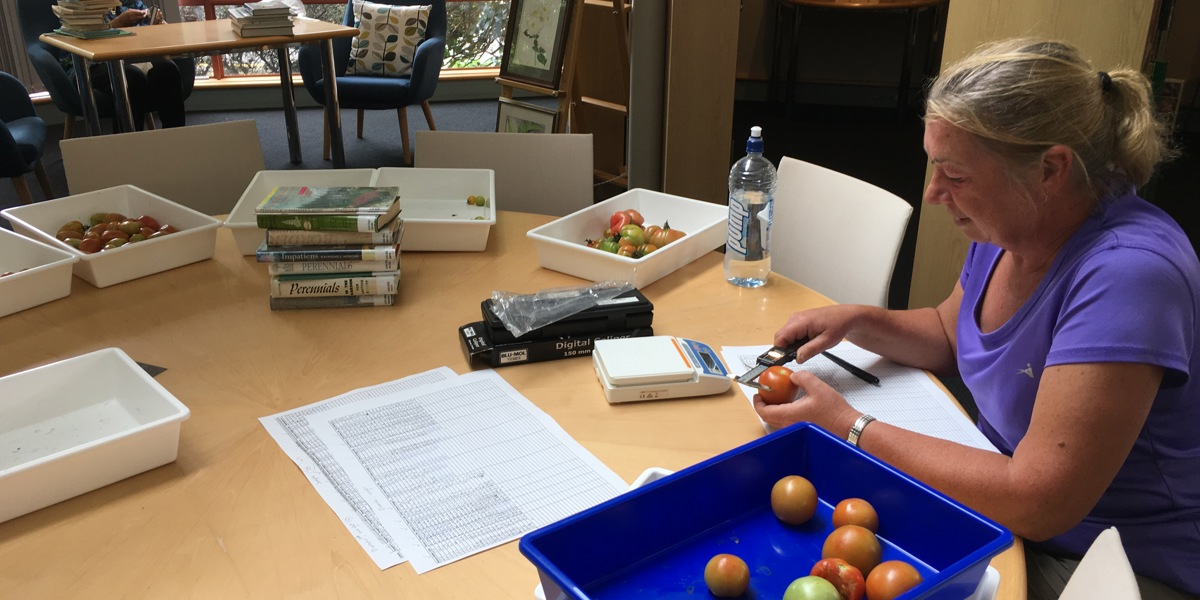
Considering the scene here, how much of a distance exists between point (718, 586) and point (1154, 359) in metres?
0.58

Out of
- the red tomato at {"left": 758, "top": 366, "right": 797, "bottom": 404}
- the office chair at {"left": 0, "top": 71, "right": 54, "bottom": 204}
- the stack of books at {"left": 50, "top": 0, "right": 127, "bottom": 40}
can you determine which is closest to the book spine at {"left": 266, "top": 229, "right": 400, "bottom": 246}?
the red tomato at {"left": 758, "top": 366, "right": 797, "bottom": 404}

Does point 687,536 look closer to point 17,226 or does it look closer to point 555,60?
point 17,226

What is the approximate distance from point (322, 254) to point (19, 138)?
119 inches

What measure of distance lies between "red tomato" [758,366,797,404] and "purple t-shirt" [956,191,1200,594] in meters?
0.28

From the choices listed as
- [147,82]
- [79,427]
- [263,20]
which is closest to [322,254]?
[79,427]

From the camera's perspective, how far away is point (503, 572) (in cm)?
105

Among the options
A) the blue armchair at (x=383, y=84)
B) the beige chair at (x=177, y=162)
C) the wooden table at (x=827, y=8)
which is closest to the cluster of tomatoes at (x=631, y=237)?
the beige chair at (x=177, y=162)

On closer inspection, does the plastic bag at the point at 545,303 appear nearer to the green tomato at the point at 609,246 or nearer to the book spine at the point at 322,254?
the green tomato at the point at 609,246

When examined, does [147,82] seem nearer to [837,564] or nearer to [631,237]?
[631,237]

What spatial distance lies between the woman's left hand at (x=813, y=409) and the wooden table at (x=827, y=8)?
4.86 meters

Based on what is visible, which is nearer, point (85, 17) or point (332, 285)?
point (332, 285)

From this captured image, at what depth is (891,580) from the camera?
2.74 feet

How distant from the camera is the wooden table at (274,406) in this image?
1.04m

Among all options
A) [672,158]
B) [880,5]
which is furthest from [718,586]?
[880,5]
